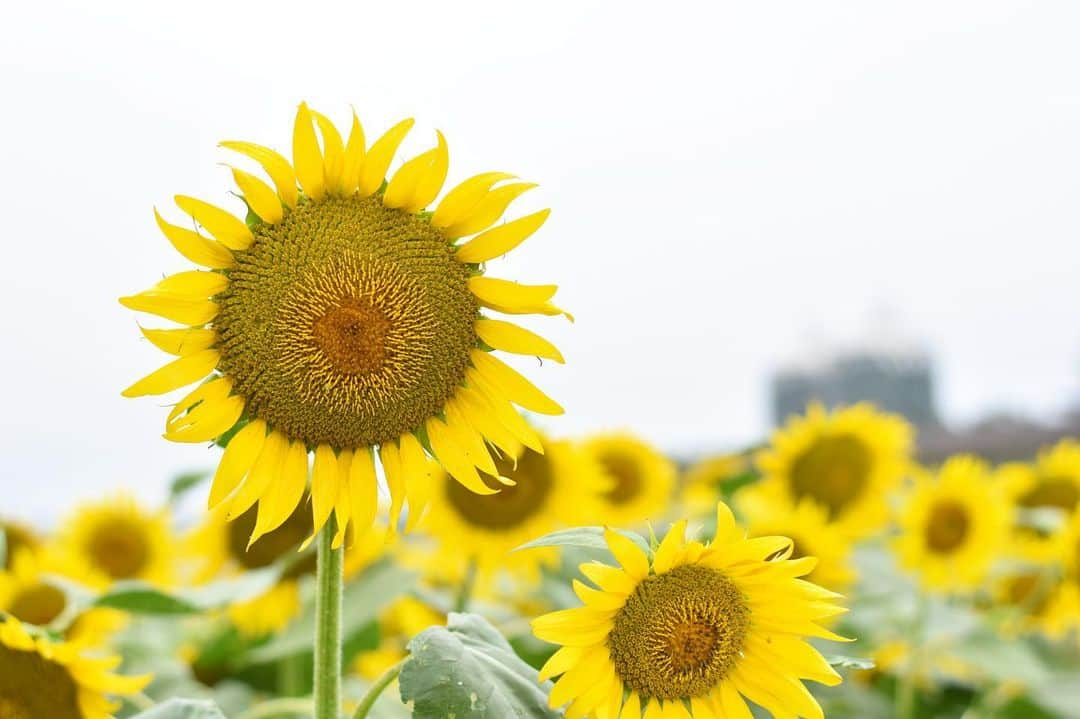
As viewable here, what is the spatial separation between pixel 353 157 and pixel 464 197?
11cm

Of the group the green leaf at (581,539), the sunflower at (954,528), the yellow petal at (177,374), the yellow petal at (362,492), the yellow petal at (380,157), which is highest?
the yellow petal at (380,157)

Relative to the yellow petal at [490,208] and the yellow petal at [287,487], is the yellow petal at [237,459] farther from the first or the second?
the yellow petal at [490,208]

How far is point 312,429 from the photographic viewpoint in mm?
1165

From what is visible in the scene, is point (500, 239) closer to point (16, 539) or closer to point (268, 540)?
point (268, 540)

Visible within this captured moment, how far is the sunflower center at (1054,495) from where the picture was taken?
11.6ft

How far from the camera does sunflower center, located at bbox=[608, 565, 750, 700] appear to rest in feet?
3.61

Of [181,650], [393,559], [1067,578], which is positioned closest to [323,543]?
[393,559]

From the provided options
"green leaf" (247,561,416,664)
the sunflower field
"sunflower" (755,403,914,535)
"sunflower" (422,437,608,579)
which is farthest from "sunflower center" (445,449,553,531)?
the sunflower field

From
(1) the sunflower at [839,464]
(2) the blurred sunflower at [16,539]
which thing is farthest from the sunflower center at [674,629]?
(1) the sunflower at [839,464]

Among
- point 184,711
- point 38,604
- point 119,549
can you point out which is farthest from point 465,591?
point 184,711

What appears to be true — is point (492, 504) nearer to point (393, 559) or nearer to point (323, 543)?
point (393, 559)

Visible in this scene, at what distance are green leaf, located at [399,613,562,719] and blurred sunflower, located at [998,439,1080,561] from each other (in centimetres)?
277

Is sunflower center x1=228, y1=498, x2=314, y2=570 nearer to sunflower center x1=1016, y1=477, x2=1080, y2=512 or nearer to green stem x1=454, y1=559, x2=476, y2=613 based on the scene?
green stem x1=454, y1=559, x2=476, y2=613

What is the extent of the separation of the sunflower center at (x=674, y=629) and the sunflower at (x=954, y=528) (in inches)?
86.1
